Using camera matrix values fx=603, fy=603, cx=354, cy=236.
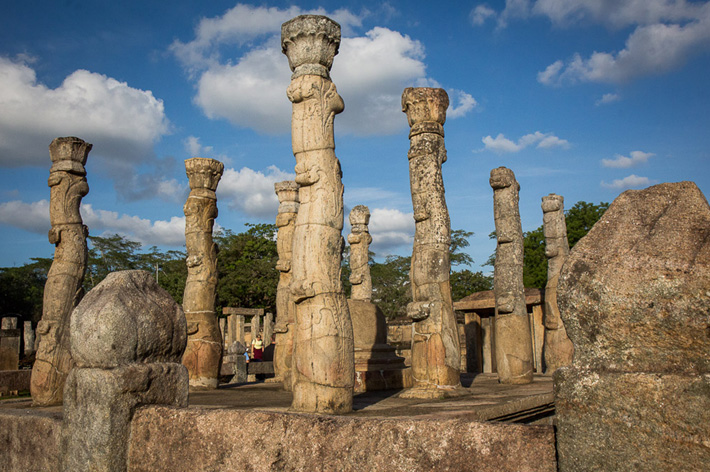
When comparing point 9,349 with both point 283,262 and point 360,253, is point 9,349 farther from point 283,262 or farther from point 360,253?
point 360,253

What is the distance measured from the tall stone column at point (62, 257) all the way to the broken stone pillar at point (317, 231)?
5110 millimetres

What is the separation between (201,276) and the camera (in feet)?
39.1

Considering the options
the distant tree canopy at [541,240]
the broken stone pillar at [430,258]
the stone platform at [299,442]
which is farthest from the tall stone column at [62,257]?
the distant tree canopy at [541,240]

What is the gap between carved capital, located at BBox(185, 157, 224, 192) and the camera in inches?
476

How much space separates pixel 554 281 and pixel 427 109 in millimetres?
5894

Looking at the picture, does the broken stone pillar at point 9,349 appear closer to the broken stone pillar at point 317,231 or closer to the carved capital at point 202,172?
the carved capital at point 202,172

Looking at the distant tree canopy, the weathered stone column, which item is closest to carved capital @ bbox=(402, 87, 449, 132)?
the weathered stone column

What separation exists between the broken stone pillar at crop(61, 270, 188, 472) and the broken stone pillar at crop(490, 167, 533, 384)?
6.89 meters

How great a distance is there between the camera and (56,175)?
10.2 metres

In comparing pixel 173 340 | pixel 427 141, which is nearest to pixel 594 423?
pixel 173 340

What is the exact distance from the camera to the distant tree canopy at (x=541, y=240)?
94.5ft

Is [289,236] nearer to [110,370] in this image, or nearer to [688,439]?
[110,370]

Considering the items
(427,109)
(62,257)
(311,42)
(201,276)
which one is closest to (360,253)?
(201,276)

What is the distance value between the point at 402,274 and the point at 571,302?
1579 inches
